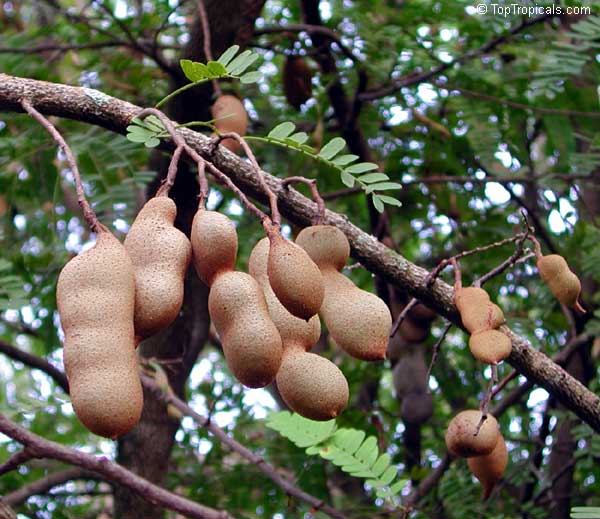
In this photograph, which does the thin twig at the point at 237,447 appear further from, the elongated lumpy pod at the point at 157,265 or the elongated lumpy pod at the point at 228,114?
the elongated lumpy pod at the point at 157,265

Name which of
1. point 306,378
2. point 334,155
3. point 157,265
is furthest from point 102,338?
point 334,155

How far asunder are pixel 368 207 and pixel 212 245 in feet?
5.33

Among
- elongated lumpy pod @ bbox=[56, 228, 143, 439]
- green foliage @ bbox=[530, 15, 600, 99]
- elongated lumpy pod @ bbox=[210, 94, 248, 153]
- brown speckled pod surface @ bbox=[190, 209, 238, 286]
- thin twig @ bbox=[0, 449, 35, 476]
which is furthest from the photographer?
green foliage @ bbox=[530, 15, 600, 99]

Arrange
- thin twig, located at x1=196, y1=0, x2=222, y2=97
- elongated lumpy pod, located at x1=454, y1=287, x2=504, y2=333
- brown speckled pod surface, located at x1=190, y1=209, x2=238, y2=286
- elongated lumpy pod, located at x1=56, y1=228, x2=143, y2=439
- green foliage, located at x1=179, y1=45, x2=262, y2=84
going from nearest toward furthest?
elongated lumpy pod, located at x1=56, y1=228, x2=143, y2=439
brown speckled pod surface, located at x1=190, y1=209, x2=238, y2=286
green foliage, located at x1=179, y1=45, x2=262, y2=84
elongated lumpy pod, located at x1=454, y1=287, x2=504, y2=333
thin twig, located at x1=196, y1=0, x2=222, y2=97

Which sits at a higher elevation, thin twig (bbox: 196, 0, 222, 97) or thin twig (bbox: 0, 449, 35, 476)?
thin twig (bbox: 196, 0, 222, 97)

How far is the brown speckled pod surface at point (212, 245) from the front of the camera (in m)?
1.16

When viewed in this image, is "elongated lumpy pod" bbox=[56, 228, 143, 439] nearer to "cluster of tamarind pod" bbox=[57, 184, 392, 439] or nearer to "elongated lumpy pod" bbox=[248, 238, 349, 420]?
"cluster of tamarind pod" bbox=[57, 184, 392, 439]

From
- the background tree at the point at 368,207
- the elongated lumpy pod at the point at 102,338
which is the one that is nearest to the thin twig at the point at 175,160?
the elongated lumpy pod at the point at 102,338

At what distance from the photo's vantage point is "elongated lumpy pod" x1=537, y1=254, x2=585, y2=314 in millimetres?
1544

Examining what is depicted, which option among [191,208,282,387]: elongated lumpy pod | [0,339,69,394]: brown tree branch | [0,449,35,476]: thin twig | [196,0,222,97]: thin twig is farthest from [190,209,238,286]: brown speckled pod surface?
[0,339,69,394]: brown tree branch

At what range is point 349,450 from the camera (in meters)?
1.97

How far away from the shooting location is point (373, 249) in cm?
154

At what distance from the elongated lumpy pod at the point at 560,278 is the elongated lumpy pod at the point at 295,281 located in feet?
1.94

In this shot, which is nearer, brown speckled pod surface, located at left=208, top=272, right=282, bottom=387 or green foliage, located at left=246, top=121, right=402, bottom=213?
brown speckled pod surface, located at left=208, top=272, right=282, bottom=387
